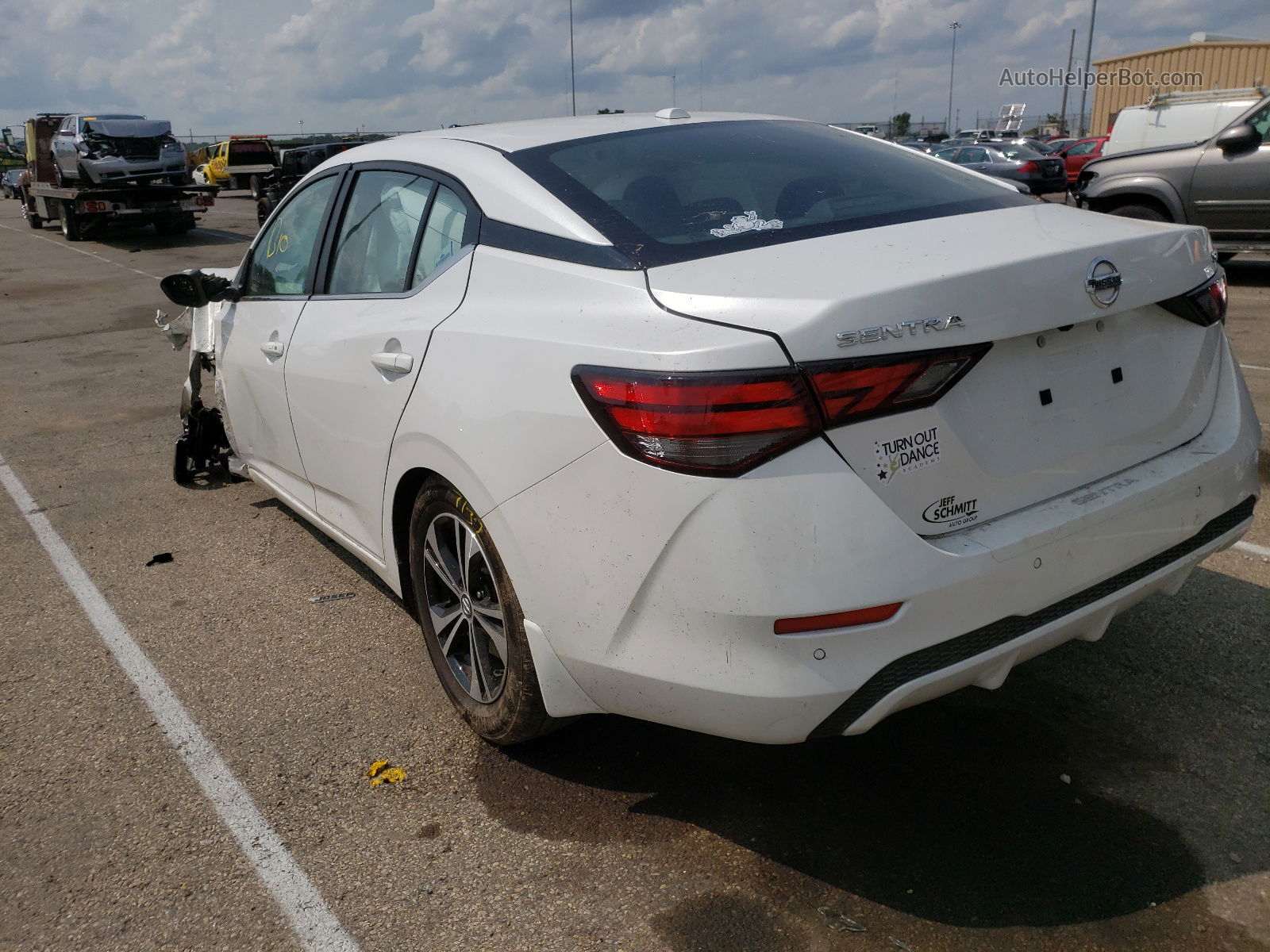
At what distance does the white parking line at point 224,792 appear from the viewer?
2439 millimetres

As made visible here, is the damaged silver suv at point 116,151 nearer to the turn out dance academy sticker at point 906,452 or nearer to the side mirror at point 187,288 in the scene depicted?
the side mirror at point 187,288

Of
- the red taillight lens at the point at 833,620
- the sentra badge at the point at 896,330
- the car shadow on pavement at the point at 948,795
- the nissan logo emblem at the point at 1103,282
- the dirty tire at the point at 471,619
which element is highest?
the nissan logo emblem at the point at 1103,282

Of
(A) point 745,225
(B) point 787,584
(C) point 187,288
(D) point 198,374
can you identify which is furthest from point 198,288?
(B) point 787,584

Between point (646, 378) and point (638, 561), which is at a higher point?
point (646, 378)

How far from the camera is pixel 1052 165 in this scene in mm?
23188

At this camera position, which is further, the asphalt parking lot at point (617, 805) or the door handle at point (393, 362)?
the door handle at point (393, 362)

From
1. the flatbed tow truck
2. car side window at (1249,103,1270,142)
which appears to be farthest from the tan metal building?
the flatbed tow truck

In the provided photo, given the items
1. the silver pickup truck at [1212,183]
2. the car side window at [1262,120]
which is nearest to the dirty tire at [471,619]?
the silver pickup truck at [1212,183]

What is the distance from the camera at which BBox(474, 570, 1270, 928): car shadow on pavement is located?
243cm

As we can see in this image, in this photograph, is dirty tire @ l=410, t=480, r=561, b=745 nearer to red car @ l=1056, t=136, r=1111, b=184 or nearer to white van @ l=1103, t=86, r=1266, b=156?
white van @ l=1103, t=86, r=1266, b=156

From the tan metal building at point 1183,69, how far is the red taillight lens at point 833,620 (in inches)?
1474

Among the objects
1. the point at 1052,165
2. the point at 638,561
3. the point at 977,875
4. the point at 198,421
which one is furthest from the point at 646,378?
the point at 1052,165

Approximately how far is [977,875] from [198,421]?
472 centimetres

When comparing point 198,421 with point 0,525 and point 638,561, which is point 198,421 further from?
point 638,561
